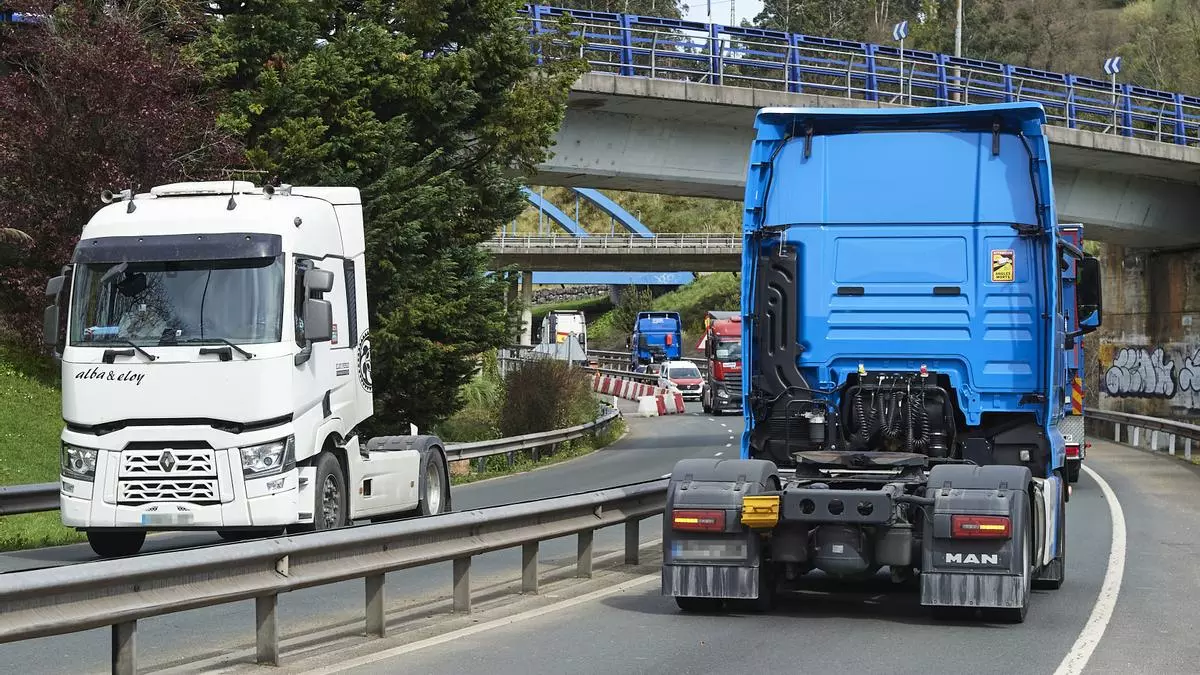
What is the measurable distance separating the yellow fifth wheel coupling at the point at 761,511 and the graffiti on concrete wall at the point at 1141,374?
3627 cm

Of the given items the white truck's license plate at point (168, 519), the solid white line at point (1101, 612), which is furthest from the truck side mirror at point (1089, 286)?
the white truck's license plate at point (168, 519)

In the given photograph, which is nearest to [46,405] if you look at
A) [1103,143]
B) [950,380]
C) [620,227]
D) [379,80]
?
[379,80]

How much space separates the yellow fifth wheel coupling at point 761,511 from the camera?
988cm

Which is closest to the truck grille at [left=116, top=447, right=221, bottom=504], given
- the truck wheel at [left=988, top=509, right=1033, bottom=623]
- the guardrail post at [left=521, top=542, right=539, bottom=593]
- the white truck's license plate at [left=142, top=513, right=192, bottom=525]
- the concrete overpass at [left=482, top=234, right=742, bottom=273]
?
the white truck's license plate at [left=142, top=513, right=192, bottom=525]

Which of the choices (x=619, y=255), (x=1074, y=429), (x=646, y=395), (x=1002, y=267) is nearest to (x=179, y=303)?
(x=1002, y=267)

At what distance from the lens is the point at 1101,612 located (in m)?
10.8

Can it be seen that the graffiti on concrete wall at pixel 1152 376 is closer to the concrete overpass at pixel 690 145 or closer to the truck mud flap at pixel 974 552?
the concrete overpass at pixel 690 145

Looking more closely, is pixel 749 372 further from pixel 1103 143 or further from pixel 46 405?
pixel 1103 143

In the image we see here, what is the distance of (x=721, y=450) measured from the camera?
33.4m

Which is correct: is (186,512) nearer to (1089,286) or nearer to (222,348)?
(222,348)

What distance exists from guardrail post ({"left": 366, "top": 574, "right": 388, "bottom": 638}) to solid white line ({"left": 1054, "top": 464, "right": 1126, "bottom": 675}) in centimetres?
399

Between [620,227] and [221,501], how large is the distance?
12432cm

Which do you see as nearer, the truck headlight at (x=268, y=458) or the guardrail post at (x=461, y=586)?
the guardrail post at (x=461, y=586)

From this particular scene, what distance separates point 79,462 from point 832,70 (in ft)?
84.4
